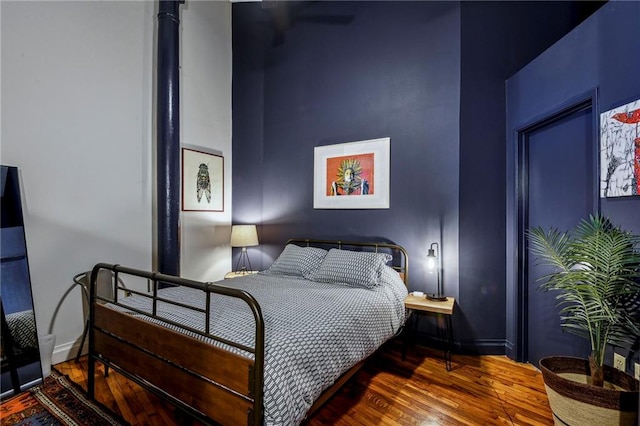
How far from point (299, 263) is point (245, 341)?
1688 millimetres

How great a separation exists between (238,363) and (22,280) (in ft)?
6.91

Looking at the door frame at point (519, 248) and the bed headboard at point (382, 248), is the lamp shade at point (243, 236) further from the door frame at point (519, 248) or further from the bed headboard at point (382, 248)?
the door frame at point (519, 248)

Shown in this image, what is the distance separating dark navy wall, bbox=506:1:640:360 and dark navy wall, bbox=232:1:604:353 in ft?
0.36

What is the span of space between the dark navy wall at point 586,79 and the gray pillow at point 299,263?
1766mm

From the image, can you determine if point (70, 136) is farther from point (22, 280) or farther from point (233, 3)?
point (233, 3)

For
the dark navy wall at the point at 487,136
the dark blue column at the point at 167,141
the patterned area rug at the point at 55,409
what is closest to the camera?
the patterned area rug at the point at 55,409

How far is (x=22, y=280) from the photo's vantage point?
2396 millimetres

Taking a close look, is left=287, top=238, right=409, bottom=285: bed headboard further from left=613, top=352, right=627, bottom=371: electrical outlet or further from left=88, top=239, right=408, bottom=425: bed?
left=613, top=352, right=627, bottom=371: electrical outlet

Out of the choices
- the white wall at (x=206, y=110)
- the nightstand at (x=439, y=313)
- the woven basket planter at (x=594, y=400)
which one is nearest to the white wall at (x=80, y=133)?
the white wall at (x=206, y=110)

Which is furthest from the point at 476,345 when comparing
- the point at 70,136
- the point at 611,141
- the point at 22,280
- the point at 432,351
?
the point at 70,136

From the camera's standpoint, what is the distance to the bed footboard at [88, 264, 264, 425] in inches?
54.2

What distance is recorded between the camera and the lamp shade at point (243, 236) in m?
3.85

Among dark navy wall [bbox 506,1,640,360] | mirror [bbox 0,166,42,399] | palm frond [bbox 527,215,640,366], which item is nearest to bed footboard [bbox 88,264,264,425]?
mirror [bbox 0,166,42,399]

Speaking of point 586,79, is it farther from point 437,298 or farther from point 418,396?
point 418,396
